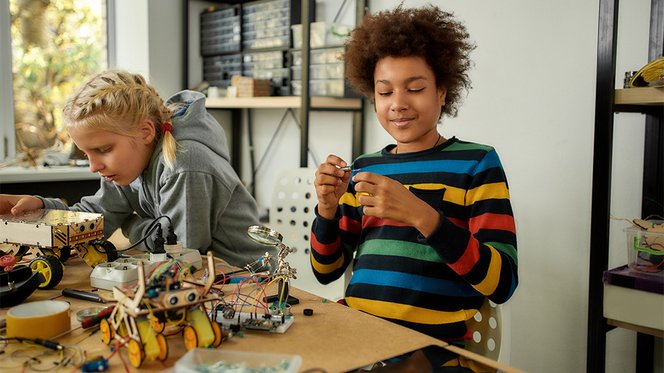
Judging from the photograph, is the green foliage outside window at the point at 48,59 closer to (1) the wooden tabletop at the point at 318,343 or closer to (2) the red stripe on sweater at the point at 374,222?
(2) the red stripe on sweater at the point at 374,222

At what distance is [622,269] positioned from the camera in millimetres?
1390

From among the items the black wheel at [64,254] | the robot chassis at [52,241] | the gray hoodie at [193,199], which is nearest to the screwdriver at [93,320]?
the robot chassis at [52,241]

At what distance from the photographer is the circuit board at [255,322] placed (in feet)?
2.75

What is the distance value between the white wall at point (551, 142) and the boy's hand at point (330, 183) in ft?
2.79

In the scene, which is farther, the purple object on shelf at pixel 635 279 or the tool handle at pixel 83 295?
the purple object on shelf at pixel 635 279

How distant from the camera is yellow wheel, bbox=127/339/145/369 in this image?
709mm

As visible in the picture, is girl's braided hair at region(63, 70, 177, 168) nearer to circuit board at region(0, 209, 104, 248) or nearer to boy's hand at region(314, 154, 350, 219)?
circuit board at region(0, 209, 104, 248)

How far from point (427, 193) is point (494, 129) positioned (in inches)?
37.3

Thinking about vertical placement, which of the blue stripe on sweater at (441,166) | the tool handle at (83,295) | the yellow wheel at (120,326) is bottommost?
the tool handle at (83,295)

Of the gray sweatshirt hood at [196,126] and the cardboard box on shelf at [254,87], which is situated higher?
the cardboard box on shelf at [254,87]

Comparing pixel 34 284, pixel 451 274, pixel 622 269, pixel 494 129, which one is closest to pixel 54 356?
pixel 34 284

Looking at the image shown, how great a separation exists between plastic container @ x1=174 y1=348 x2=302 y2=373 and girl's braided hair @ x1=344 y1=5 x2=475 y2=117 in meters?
0.73

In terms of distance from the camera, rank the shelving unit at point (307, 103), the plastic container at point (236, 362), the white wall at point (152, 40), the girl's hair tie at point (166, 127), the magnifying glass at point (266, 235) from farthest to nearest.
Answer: the white wall at point (152, 40) → the shelving unit at point (307, 103) → the girl's hair tie at point (166, 127) → the magnifying glass at point (266, 235) → the plastic container at point (236, 362)

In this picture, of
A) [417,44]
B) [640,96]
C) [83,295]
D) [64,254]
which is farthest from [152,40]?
[640,96]
